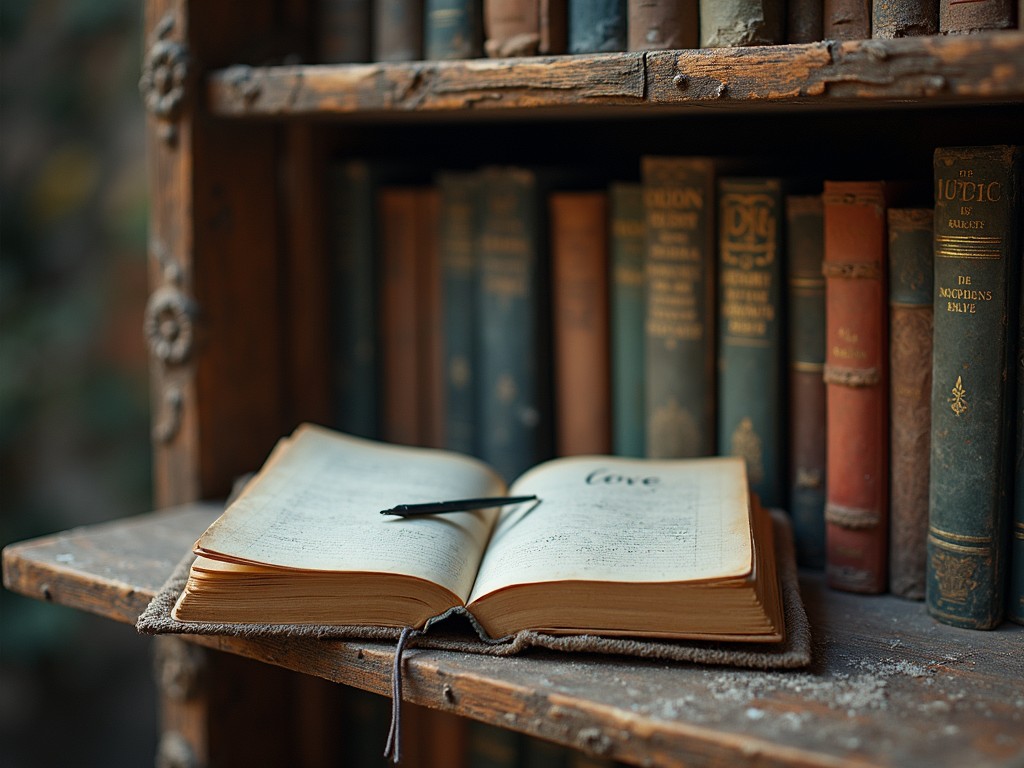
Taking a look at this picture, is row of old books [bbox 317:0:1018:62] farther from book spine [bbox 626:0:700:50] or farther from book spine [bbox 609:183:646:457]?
book spine [bbox 609:183:646:457]

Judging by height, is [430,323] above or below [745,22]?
below

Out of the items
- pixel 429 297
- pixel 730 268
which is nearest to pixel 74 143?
pixel 429 297

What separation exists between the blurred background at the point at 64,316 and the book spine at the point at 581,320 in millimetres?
862

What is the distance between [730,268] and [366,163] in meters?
0.41

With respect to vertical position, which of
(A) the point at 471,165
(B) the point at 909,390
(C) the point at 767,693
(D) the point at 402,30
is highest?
(D) the point at 402,30

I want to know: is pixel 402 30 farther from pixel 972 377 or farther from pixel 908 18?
pixel 972 377

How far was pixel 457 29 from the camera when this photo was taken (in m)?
0.94

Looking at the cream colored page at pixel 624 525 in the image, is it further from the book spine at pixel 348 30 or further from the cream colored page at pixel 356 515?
the book spine at pixel 348 30

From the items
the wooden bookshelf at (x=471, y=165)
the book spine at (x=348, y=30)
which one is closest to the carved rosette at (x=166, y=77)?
the wooden bookshelf at (x=471, y=165)

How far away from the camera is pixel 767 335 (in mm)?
954

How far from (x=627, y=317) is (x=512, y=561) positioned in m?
0.33

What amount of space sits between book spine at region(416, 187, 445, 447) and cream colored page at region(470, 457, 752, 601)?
0.73ft

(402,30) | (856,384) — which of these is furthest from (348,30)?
(856,384)

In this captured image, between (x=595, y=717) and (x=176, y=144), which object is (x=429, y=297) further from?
(x=595, y=717)
